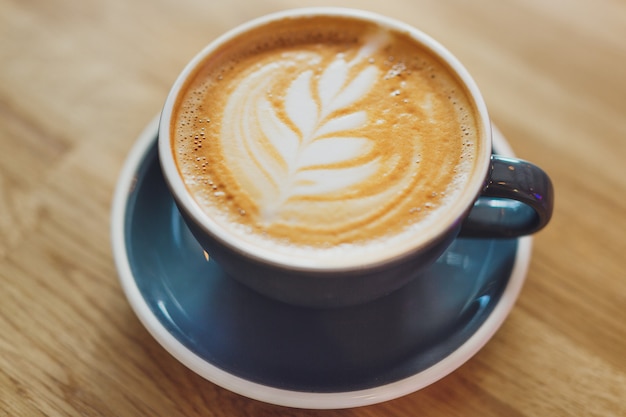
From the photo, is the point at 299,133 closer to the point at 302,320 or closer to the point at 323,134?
the point at 323,134

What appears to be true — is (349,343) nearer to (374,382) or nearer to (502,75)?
(374,382)

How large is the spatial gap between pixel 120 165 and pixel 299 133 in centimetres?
37

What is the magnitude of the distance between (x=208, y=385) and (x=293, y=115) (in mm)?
370

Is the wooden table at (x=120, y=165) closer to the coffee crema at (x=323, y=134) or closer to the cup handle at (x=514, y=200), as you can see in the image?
the cup handle at (x=514, y=200)

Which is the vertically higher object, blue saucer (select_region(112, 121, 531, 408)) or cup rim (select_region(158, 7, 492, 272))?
cup rim (select_region(158, 7, 492, 272))

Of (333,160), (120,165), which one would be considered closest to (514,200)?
(333,160)

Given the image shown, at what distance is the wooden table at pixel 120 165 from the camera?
79 centimetres

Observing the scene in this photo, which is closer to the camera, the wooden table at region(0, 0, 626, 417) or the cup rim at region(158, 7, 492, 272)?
the cup rim at region(158, 7, 492, 272)

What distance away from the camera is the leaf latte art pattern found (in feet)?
2.48

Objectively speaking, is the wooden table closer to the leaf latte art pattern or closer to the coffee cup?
the coffee cup

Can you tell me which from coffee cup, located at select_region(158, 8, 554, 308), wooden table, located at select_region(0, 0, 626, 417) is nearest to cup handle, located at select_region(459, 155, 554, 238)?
coffee cup, located at select_region(158, 8, 554, 308)

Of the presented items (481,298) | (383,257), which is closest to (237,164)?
(383,257)

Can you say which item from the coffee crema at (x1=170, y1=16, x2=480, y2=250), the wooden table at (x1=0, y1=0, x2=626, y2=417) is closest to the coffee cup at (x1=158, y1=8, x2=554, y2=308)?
the coffee crema at (x1=170, y1=16, x2=480, y2=250)

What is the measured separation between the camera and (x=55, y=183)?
3.25 ft
